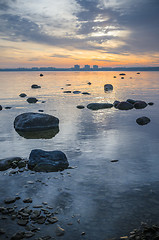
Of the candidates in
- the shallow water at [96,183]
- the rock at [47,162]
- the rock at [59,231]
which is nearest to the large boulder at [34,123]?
the shallow water at [96,183]

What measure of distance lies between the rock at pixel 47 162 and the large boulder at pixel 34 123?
5.36m

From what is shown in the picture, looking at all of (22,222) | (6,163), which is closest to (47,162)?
(6,163)

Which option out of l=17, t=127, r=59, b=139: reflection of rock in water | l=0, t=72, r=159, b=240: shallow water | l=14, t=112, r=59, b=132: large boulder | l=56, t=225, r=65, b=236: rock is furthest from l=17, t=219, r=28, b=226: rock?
l=14, t=112, r=59, b=132: large boulder

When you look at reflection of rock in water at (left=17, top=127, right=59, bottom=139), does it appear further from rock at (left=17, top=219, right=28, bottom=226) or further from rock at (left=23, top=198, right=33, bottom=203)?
rock at (left=17, top=219, right=28, bottom=226)

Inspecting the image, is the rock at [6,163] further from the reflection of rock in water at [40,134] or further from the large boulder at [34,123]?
the large boulder at [34,123]

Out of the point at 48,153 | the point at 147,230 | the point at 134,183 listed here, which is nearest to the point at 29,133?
the point at 48,153

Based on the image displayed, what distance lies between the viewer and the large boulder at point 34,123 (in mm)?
12797

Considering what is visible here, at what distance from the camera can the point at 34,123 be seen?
12953 mm

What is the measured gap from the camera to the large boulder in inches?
504

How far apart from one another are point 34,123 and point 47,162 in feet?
19.8

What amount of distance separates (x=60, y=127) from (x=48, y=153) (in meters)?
5.98

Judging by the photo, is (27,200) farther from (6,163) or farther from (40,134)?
(40,134)

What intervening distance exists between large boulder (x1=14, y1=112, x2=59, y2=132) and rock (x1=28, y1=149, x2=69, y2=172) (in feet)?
17.6

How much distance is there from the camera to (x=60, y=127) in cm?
1360
